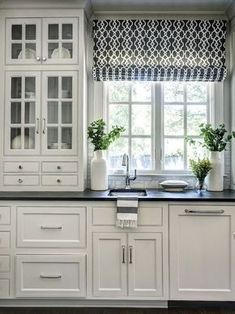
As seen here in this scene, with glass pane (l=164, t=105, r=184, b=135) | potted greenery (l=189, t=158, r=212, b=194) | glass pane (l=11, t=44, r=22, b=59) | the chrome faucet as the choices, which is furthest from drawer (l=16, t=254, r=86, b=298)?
glass pane (l=11, t=44, r=22, b=59)

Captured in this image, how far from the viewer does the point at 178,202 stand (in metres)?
2.75

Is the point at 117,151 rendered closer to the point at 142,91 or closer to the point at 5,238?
the point at 142,91

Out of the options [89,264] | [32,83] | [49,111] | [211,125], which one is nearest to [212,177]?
[211,125]

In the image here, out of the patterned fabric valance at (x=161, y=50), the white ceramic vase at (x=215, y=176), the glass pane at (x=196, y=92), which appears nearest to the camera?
the white ceramic vase at (x=215, y=176)

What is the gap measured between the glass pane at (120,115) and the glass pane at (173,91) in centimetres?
43

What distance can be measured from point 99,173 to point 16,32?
151 cm

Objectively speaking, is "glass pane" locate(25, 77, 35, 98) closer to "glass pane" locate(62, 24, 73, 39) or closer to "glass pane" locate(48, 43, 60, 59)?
"glass pane" locate(48, 43, 60, 59)

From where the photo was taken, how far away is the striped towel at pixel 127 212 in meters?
2.68

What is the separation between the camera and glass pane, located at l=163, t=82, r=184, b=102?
3508 millimetres

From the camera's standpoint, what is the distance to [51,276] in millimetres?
2760

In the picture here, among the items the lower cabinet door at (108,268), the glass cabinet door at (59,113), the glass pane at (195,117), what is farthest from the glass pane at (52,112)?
the glass pane at (195,117)

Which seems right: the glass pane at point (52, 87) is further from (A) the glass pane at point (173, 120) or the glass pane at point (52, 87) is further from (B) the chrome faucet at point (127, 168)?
(A) the glass pane at point (173, 120)

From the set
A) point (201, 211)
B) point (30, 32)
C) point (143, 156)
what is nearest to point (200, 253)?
point (201, 211)

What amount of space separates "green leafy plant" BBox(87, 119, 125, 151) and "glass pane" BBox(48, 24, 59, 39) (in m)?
0.87
